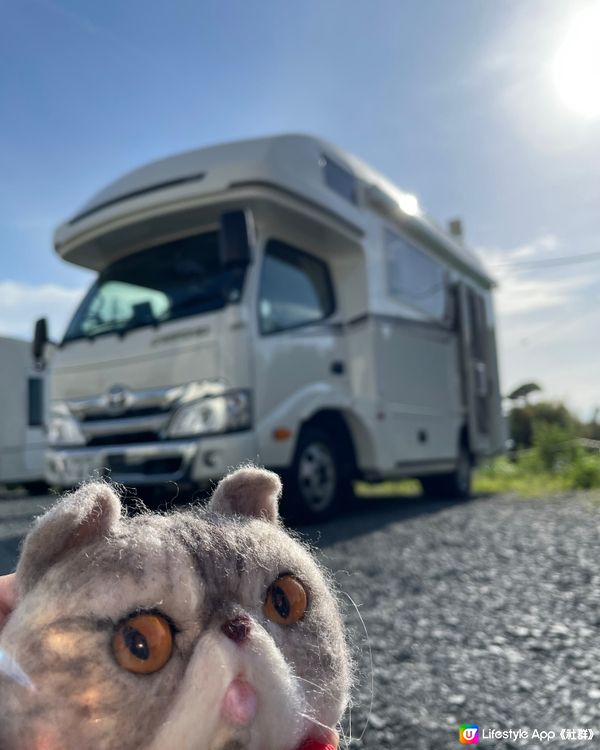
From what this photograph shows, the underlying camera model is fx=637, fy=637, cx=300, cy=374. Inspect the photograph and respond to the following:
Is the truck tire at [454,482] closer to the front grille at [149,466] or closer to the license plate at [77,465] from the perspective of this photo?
the front grille at [149,466]

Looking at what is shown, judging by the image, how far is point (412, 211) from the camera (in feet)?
22.1

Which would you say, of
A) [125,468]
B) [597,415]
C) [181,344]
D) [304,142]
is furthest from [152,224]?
[597,415]

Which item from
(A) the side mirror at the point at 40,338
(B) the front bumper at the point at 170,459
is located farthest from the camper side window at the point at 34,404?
(B) the front bumper at the point at 170,459

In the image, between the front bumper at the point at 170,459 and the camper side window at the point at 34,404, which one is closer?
the front bumper at the point at 170,459

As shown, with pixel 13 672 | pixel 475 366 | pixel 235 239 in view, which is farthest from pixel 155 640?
pixel 475 366

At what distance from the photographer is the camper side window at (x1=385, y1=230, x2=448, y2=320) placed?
6.16 metres

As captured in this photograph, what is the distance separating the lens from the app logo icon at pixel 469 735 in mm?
1566

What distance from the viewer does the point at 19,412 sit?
10.4m

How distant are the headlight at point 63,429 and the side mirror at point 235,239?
4.98ft

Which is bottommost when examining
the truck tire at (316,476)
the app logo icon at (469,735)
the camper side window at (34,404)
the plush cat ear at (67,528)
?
the app logo icon at (469,735)

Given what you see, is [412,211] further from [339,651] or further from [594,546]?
[339,651]

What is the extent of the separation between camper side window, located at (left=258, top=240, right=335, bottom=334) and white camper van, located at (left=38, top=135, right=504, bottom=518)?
0.6 inches

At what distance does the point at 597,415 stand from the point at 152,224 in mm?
9730

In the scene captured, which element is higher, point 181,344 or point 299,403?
point 181,344
